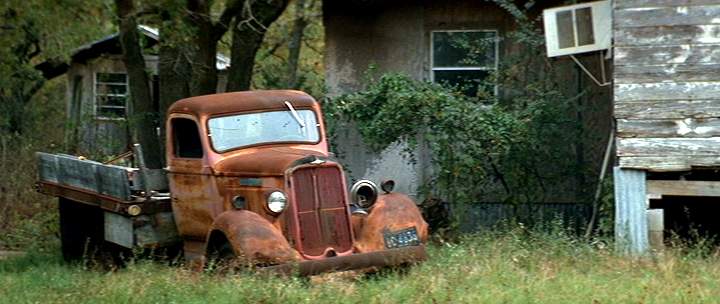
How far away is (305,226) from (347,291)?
1.14m

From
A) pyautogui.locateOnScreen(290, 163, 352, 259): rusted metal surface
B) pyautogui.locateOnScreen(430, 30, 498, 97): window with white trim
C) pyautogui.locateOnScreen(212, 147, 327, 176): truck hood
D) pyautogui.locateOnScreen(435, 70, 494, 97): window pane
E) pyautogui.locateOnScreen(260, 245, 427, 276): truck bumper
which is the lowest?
pyautogui.locateOnScreen(260, 245, 427, 276): truck bumper

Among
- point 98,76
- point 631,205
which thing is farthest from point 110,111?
point 631,205

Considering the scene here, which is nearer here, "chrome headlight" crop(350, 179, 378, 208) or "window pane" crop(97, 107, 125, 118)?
"chrome headlight" crop(350, 179, 378, 208)

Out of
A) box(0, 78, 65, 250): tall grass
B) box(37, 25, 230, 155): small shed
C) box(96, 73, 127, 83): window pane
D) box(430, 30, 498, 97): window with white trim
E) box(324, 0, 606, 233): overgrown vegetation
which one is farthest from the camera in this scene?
box(96, 73, 127, 83): window pane

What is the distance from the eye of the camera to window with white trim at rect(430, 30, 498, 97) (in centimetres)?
1622

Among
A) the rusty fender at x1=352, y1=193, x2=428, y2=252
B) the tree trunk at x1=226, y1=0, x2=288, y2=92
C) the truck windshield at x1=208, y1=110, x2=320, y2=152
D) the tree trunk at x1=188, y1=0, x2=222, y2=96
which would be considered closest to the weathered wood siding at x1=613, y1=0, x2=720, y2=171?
the rusty fender at x1=352, y1=193, x2=428, y2=252

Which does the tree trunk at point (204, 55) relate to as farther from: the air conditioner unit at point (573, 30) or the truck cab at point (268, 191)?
the air conditioner unit at point (573, 30)

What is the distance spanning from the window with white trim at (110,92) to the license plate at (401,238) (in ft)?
48.7

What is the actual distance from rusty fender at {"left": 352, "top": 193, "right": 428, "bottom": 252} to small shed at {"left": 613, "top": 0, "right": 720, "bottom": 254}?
2.45m

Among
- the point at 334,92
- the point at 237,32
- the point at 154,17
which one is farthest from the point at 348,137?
the point at 154,17

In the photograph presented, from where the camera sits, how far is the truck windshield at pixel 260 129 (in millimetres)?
12156

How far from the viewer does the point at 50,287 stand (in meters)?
11.3

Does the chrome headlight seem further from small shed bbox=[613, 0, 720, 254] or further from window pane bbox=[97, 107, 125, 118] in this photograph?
window pane bbox=[97, 107, 125, 118]

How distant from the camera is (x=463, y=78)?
1669cm
